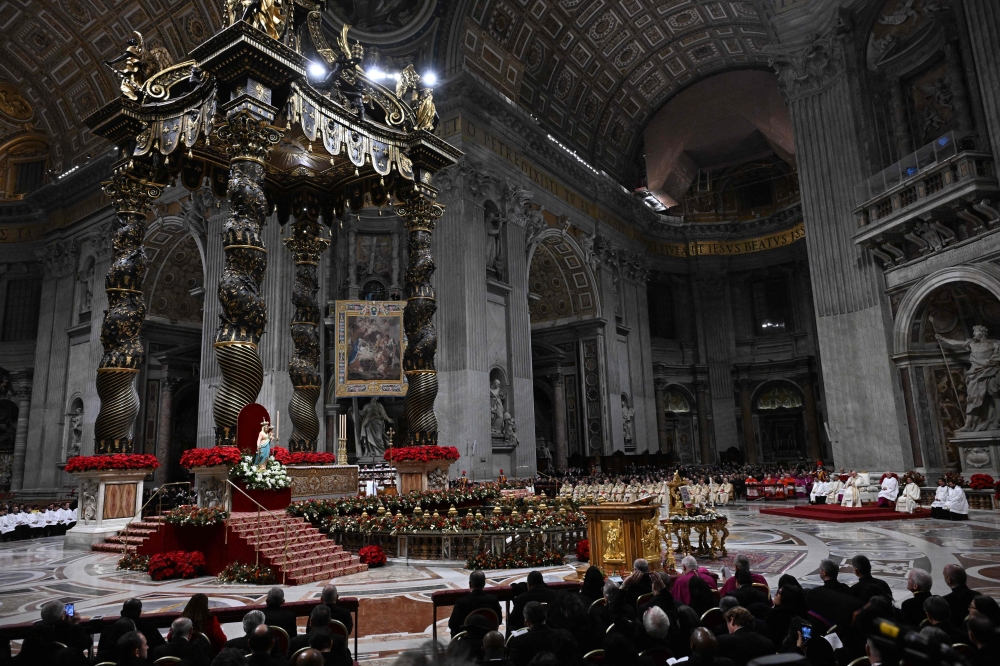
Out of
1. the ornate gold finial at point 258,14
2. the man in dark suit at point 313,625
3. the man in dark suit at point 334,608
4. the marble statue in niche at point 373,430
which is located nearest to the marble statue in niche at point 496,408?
the marble statue in niche at point 373,430

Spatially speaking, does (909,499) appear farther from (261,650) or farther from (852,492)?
(261,650)

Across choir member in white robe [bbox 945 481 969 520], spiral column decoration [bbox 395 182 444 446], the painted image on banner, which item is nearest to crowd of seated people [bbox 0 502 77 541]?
the painted image on banner

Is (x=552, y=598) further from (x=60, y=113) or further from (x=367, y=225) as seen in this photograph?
(x=60, y=113)

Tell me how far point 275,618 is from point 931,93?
1828cm

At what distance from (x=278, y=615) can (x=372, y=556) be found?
541cm

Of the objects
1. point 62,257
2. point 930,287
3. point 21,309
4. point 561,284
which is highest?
point 62,257

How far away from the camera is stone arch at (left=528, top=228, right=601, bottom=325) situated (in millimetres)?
26797

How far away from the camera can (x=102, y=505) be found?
11.6m

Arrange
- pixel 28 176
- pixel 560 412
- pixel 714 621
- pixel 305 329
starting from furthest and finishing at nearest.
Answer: pixel 28 176 < pixel 560 412 < pixel 305 329 < pixel 714 621

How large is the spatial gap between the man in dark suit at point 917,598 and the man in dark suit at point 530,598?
6.49ft

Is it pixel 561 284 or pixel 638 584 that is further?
pixel 561 284

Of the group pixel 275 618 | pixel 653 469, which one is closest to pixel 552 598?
pixel 275 618

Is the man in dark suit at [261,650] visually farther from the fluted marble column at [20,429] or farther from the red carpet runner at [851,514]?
the fluted marble column at [20,429]

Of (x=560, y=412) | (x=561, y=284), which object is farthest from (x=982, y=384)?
(x=561, y=284)
